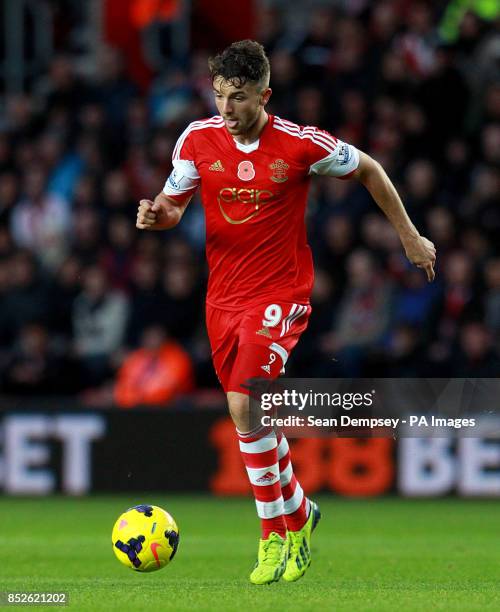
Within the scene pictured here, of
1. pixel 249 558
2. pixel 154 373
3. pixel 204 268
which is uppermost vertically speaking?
pixel 249 558

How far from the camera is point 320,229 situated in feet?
46.2

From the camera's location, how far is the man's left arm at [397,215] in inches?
282

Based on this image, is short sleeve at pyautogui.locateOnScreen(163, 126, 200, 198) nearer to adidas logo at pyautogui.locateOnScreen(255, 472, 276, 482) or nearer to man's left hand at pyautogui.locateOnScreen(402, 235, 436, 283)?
man's left hand at pyautogui.locateOnScreen(402, 235, 436, 283)

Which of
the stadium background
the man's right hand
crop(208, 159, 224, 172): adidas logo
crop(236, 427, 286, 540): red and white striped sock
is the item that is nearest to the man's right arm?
the man's right hand

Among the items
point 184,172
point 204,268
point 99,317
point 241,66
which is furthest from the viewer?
point 99,317

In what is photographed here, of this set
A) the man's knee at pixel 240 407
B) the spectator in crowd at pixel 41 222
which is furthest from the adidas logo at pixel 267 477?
the spectator in crowd at pixel 41 222

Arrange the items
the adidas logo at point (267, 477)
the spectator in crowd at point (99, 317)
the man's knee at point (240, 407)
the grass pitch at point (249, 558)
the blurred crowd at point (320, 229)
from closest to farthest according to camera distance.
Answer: the grass pitch at point (249, 558) → the man's knee at point (240, 407) → the adidas logo at point (267, 477) → the blurred crowd at point (320, 229) → the spectator in crowd at point (99, 317)

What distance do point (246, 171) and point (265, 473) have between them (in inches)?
56.5

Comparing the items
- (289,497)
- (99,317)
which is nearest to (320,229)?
(99,317)

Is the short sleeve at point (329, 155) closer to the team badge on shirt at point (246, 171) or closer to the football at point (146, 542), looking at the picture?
the team badge on shirt at point (246, 171)

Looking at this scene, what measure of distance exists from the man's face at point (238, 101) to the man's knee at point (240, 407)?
1.25 meters

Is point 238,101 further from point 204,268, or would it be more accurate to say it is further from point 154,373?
point 204,268

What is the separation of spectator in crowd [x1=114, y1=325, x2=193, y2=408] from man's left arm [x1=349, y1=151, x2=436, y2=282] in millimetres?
6649

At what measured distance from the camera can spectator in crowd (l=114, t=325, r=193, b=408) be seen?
13805mm
